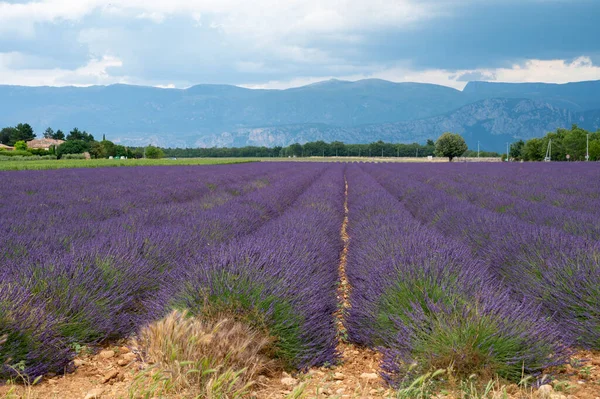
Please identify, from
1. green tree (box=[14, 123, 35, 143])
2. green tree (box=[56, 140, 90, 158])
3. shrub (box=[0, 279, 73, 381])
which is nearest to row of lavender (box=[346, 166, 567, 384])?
shrub (box=[0, 279, 73, 381])

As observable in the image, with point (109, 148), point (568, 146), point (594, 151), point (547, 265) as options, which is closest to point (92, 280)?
point (547, 265)

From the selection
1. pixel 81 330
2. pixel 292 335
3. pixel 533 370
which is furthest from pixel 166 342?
pixel 533 370

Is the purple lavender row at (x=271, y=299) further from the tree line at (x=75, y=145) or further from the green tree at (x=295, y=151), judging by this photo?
the green tree at (x=295, y=151)

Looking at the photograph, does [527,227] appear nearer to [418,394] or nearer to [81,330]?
[418,394]

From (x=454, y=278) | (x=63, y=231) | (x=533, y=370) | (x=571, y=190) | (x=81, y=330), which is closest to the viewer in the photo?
(x=533, y=370)

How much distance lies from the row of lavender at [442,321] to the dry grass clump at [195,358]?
75cm

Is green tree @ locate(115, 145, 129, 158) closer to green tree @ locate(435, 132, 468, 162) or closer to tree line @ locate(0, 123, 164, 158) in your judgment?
tree line @ locate(0, 123, 164, 158)

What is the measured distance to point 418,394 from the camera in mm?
2295

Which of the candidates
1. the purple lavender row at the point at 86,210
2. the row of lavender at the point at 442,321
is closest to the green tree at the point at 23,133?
the purple lavender row at the point at 86,210

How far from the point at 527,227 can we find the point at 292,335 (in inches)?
138

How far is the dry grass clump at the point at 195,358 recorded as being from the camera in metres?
2.27

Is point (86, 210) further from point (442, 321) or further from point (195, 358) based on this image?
point (442, 321)

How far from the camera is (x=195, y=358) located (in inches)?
91.7

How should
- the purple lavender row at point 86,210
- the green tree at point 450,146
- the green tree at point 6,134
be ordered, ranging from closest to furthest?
the purple lavender row at point 86,210, the green tree at point 450,146, the green tree at point 6,134
